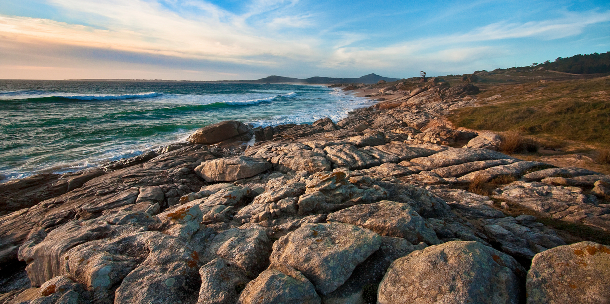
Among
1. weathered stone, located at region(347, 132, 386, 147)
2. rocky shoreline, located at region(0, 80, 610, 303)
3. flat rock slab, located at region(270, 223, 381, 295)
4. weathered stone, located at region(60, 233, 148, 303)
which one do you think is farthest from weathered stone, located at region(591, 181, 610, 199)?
weathered stone, located at region(60, 233, 148, 303)

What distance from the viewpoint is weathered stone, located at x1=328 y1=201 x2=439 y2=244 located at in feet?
16.1

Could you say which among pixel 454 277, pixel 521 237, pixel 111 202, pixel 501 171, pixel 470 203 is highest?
pixel 454 277

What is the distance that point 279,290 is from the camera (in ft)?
11.6

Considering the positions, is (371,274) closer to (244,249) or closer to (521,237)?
(244,249)

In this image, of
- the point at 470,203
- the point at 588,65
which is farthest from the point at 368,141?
the point at 588,65

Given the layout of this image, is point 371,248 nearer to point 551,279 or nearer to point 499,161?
point 551,279

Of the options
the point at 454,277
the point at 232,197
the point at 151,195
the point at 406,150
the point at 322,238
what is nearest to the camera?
the point at 454,277

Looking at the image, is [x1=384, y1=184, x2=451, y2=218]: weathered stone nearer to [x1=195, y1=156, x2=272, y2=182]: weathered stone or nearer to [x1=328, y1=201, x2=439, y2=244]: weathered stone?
[x1=328, y1=201, x2=439, y2=244]: weathered stone

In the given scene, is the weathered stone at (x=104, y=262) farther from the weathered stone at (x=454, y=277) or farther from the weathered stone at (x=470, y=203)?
the weathered stone at (x=470, y=203)

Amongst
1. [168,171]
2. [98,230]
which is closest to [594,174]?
[98,230]

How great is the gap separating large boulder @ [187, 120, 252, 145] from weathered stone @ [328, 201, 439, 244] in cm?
1893

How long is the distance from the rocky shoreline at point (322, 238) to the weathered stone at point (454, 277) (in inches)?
0.6

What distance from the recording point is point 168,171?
11.5 meters

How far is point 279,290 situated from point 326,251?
1.05 m
